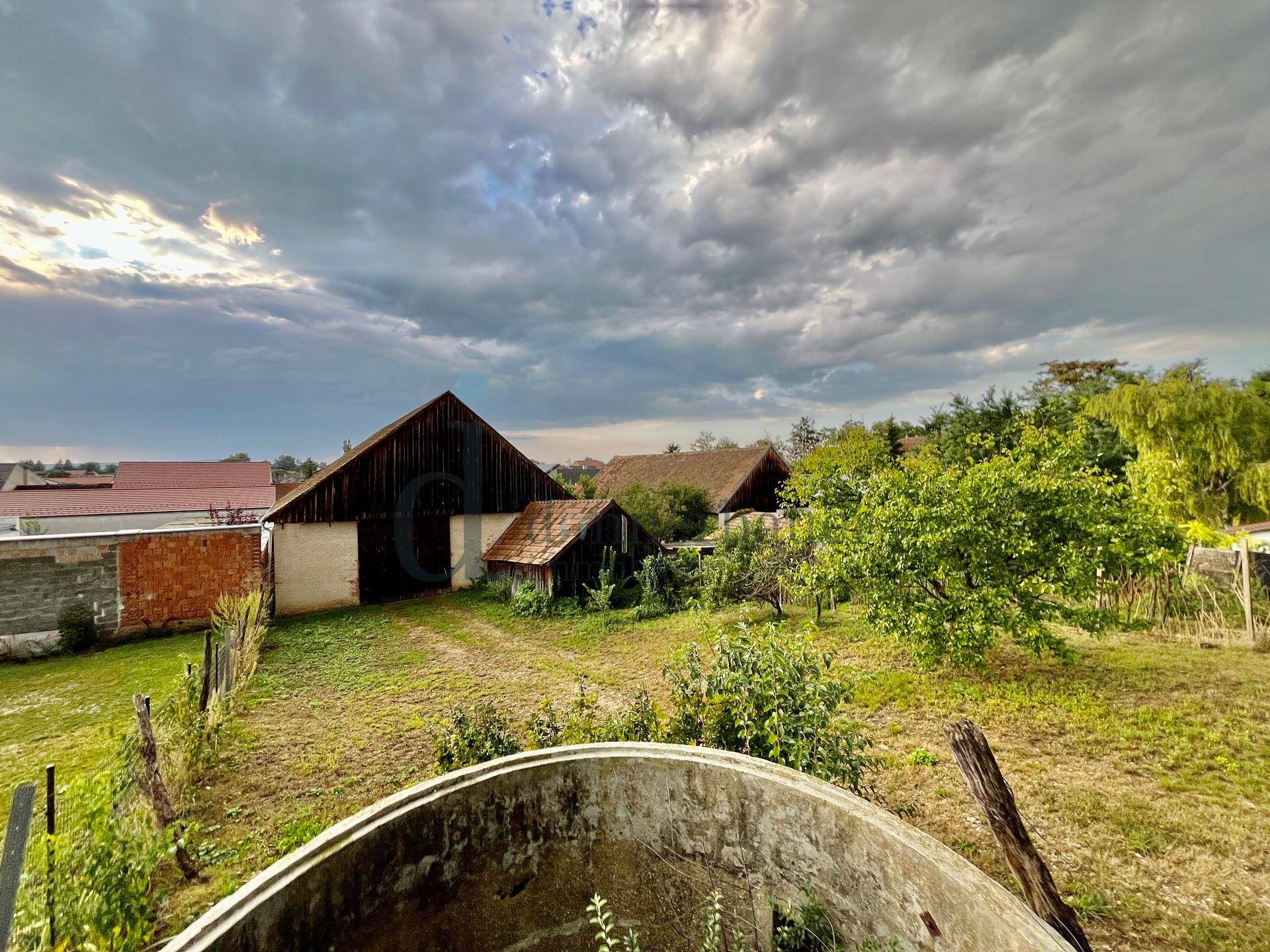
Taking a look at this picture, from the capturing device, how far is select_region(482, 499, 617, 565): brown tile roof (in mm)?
11880

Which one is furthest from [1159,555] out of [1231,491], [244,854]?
[1231,491]

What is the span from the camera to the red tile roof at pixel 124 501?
69.6ft

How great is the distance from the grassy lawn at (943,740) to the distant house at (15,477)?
51.1 meters

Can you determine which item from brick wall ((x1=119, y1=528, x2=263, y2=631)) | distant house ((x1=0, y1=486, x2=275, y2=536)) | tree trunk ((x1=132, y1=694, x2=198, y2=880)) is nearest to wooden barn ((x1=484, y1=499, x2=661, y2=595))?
brick wall ((x1=119, y1=528, x2=263, y2=631))

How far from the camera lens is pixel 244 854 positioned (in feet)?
12.0

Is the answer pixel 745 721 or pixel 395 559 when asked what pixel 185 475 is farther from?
pixel 745 721

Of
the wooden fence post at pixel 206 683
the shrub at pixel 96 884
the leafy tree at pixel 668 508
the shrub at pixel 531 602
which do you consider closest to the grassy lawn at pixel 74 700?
the wooden fence post at pixel 206 683

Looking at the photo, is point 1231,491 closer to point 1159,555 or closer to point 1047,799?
point 1159,555

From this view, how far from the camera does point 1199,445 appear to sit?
45.5 feet

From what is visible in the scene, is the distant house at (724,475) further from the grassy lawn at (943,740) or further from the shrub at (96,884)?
the shrub at (96,884)

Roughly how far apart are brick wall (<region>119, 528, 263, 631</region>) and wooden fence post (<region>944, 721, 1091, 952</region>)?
1272 cm

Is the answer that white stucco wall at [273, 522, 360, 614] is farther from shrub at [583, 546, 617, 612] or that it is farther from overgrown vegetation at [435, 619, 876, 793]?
overgrown vegetation at [435, 619, 876, 793]

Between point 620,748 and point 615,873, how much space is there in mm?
718

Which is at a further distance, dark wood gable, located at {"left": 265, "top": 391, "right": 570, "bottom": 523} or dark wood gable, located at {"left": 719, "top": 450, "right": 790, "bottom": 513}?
dark wood gable, located at {"left": 719, "top": 450, "right": 790, "bottom": 513}
